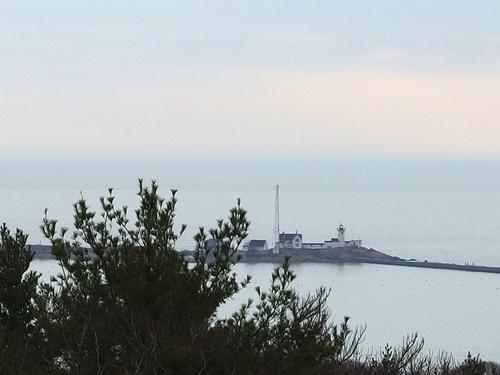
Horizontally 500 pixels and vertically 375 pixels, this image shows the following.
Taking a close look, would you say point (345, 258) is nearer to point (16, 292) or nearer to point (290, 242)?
point (290, 242)

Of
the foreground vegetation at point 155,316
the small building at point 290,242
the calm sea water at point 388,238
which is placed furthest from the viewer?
the small building at point 290,242

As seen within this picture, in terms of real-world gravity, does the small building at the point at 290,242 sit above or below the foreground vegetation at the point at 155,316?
above

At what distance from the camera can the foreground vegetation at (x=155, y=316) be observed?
7.02 m

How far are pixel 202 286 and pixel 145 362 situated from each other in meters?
1.39

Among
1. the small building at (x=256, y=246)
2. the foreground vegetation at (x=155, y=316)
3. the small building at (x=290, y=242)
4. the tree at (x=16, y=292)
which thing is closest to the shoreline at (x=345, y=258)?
the small building at (x=256, y=246)

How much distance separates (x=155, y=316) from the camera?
749 centimetres

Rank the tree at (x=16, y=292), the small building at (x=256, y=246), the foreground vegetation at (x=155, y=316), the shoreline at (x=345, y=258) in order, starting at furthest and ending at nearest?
1. the small building at (x=256, y=246)
2. the shoreline at (x=345, y=258)
3. the tree at (x=16, y=292)
4. the foreground vegetation at (x=155, y=316)

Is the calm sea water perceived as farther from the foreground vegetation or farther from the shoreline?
the foreground vegetation

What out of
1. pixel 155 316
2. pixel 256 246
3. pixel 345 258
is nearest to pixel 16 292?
pixel 155 316

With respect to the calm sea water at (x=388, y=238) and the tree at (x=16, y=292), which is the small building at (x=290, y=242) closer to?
the calm sea water at (x=388, y=238)

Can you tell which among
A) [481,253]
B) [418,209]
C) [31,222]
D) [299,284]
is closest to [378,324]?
[299,284]

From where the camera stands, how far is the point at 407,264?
7281 cm

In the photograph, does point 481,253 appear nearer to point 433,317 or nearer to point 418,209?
point 433,317

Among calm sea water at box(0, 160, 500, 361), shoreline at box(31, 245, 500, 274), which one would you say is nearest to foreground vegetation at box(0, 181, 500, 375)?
calm sea water at box(0, 160, 500, 361)
